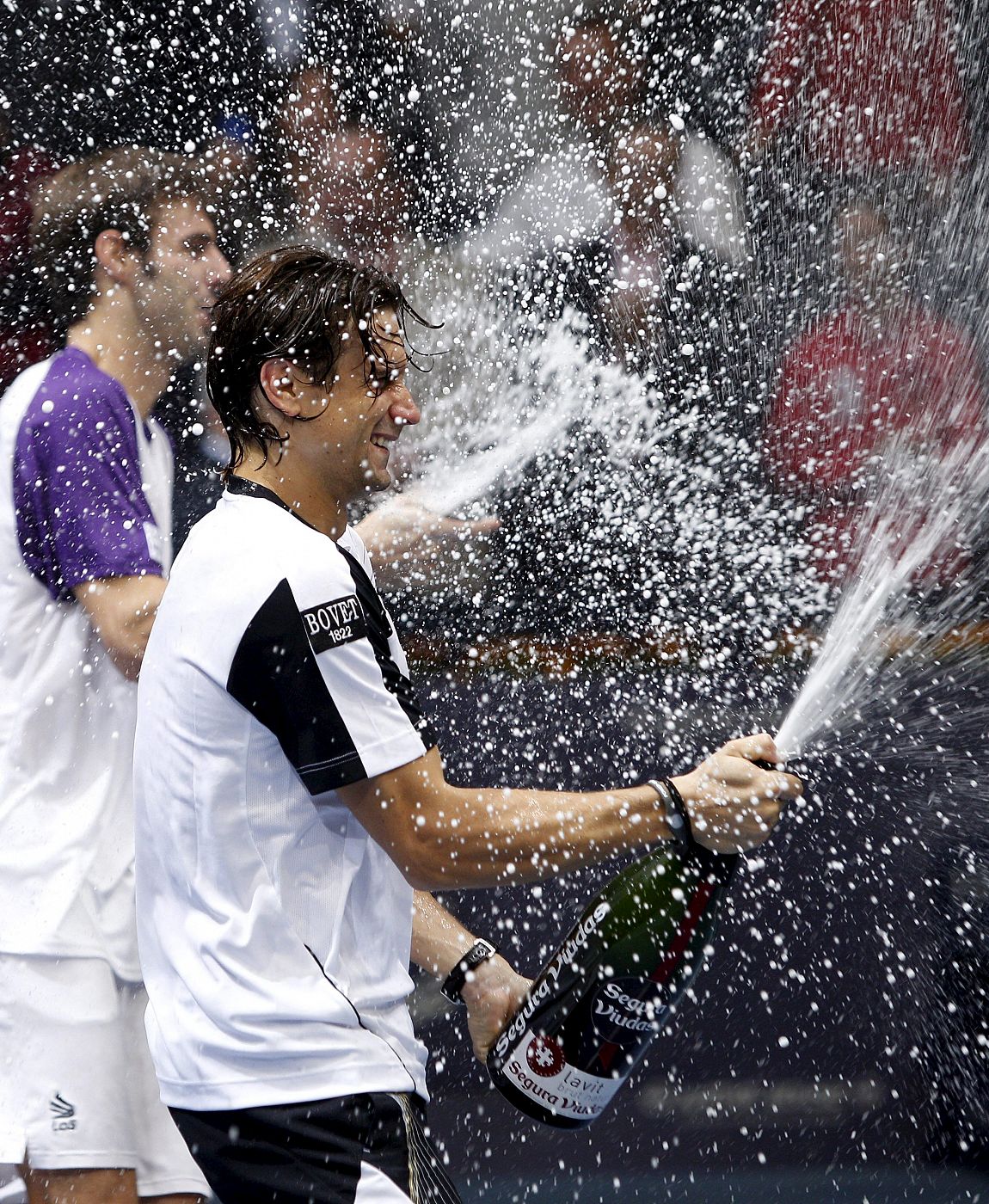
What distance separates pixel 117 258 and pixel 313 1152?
1.15 m

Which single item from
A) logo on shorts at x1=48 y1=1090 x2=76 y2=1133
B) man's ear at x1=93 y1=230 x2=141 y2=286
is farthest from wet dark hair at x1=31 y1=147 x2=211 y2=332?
logo on shorts at x1=48 y1=1090 x2=76 y2=1133

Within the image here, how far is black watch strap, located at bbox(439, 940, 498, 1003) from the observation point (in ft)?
4.80

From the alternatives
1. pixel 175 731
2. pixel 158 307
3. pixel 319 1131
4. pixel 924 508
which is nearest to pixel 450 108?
pixel 924 508

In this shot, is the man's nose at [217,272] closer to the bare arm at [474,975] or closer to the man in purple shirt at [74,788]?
the man in purple shirt at [74,788]

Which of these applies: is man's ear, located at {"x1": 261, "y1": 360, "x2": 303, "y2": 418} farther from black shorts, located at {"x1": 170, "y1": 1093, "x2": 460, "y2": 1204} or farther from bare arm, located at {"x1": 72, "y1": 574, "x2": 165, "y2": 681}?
black shorts, located at {"x1": 170, "y1": 1093, "x2": 460, "y2": 1204}

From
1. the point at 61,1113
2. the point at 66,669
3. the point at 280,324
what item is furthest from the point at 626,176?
the point at 61,1113

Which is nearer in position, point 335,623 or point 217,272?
point 335,623

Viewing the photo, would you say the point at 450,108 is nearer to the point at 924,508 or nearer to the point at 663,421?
the point at 663,421

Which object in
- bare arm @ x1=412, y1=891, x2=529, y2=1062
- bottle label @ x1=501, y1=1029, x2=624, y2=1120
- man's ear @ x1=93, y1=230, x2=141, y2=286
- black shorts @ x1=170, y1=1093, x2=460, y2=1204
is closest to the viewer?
black shorts @ x1=170, y1=1093, x2=460, y2=1204

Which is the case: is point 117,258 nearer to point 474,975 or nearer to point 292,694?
point 292,694

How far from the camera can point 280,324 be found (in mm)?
1303

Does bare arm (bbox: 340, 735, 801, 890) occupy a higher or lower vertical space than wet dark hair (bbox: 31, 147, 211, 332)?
lower

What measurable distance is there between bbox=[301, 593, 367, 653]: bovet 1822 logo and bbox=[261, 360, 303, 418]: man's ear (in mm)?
239

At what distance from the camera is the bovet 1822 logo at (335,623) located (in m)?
1.11
